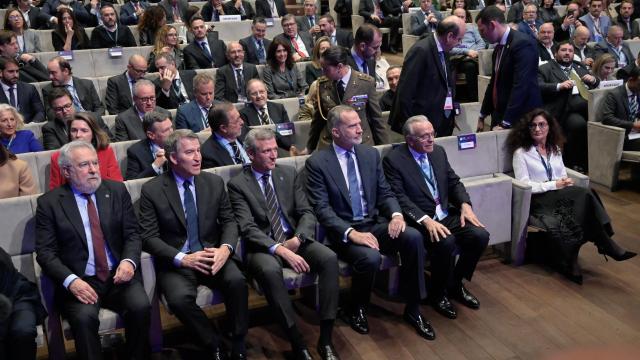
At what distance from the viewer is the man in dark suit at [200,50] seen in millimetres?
6254

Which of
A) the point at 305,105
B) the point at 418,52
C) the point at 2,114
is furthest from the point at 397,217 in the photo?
the point at 2,114

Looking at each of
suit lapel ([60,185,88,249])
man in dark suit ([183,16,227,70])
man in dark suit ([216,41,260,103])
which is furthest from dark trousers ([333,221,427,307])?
man in dark suit ([183,16,227,70])

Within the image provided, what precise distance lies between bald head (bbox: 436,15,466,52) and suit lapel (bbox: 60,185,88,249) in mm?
2269

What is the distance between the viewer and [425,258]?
3588 mm

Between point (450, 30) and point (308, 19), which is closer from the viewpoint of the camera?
point (450, 30)

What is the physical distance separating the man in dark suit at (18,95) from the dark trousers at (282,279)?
8.43 feet

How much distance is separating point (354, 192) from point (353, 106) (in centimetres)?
70

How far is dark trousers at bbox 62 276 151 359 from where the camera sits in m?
2.80

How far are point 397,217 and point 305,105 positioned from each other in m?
1.58

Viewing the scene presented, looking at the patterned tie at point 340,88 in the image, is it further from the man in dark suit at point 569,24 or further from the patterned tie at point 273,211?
the man in dark suit at point 569,24

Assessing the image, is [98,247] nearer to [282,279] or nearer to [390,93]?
[282,279]

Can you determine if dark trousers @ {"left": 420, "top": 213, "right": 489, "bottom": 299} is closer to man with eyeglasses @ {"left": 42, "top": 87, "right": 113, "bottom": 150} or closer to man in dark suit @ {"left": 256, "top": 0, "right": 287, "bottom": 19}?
man with eyeglasses @ {"left": 42, "top": 87, "right": 113, "bottom": 150}

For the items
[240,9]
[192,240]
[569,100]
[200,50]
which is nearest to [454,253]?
[192,240]

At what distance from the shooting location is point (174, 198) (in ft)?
10.5
